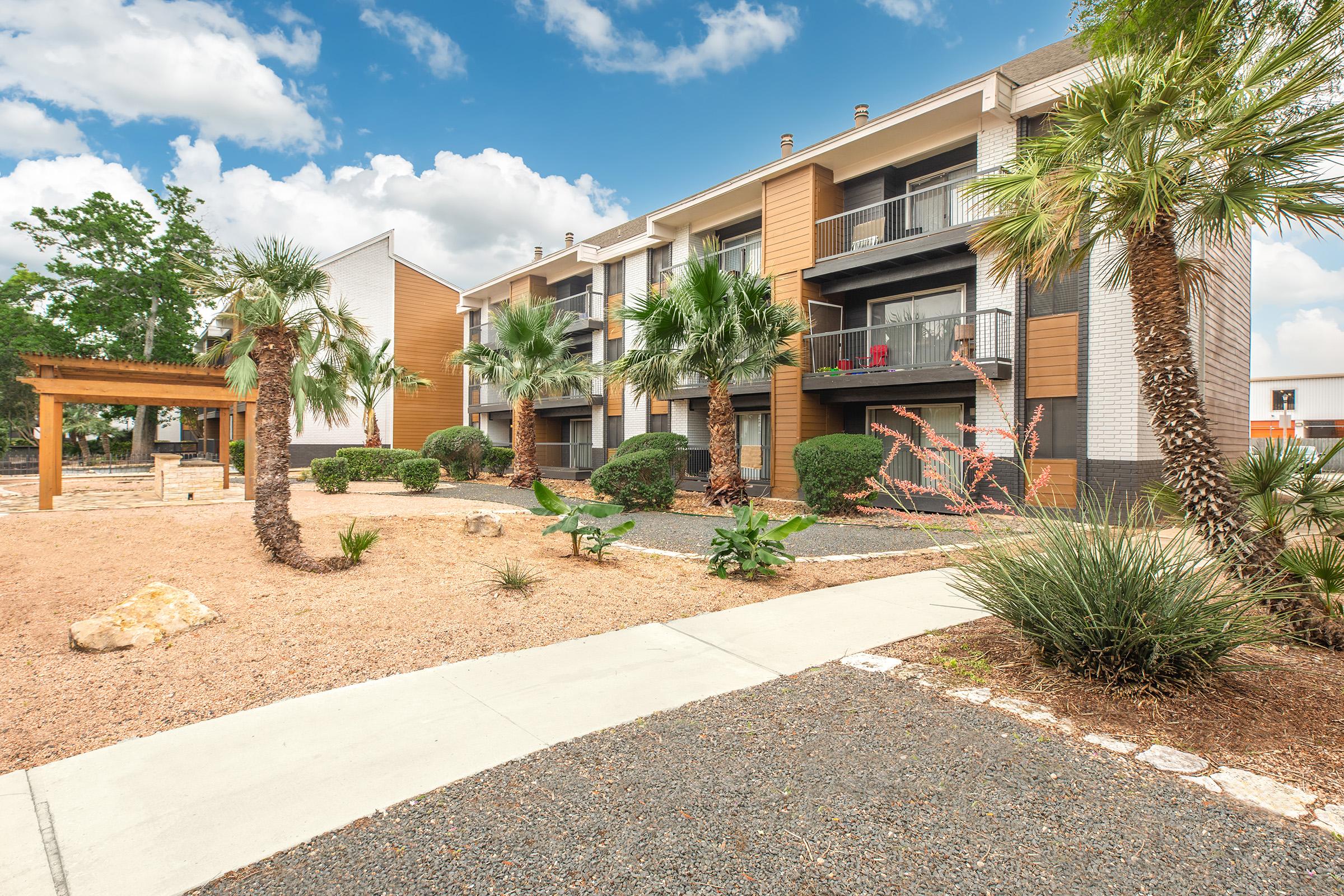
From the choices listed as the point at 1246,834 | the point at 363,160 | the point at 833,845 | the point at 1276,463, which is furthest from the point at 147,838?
the point at 363,160

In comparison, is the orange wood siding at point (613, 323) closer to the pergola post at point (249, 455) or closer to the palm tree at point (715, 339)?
the palm tree at point (715, 339)

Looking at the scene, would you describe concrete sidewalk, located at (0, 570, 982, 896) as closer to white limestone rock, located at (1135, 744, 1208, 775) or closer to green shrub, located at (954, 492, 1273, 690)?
green shrub, located at (954, 492, 1273, 690)

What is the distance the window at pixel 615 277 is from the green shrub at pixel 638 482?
10.4 m

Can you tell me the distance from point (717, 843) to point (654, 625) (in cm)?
291

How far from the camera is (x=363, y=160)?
49.1 feet

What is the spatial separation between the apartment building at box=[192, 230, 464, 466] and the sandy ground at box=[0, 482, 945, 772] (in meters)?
18.3

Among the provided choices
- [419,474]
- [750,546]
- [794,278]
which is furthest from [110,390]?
[794,278]

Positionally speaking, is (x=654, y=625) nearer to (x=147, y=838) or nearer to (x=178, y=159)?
(x=147, y=838)

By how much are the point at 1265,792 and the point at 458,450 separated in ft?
70.4

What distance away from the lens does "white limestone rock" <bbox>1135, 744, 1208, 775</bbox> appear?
2.76 metres

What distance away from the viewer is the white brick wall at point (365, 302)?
26781 mm

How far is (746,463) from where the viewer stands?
18141 millimetres

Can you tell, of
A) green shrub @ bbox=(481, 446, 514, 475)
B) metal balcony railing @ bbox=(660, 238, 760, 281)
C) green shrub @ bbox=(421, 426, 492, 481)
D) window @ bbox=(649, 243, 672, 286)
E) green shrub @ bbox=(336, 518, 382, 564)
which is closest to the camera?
green shrub @ bbox=(336, 518, 382, 564)

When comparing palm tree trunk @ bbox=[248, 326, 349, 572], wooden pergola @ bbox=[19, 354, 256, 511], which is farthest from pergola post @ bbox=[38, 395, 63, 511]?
palm tree trunk @ bbox=[248, 326, 349, 572]
